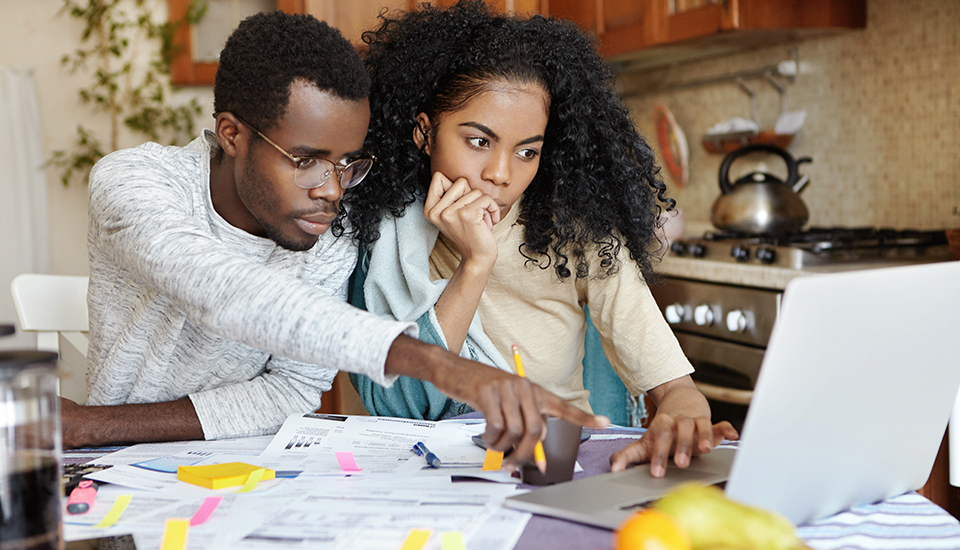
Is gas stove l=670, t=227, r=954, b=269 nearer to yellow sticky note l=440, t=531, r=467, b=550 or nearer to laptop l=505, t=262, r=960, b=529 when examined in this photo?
laptop l=505, t=262, r=960, b=529

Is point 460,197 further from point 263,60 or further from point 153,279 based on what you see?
point 153,279

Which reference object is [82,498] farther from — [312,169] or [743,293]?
[743,293]

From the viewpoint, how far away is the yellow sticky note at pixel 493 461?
2.82 feet

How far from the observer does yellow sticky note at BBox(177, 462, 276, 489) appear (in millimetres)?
812

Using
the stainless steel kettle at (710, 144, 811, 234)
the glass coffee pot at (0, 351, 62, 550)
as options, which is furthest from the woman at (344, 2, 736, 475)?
the stainless steel kettle at (710, 144, 811, 234)

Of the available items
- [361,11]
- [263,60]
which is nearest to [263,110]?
[263,60]

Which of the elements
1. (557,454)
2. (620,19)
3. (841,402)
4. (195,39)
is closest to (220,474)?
(557,454)

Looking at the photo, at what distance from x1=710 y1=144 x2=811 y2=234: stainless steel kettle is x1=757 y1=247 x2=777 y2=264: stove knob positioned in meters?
0.31

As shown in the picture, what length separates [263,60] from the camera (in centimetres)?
105

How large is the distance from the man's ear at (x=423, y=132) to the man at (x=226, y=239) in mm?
175

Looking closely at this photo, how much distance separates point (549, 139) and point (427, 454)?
25.5 inches

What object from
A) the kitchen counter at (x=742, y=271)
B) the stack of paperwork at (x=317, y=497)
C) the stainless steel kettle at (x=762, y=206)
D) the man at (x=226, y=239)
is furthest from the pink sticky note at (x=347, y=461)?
the stainless steel kettle at (x=762, y=206)

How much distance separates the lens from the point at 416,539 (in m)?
0.66

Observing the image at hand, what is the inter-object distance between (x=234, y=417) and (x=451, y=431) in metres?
0.29
